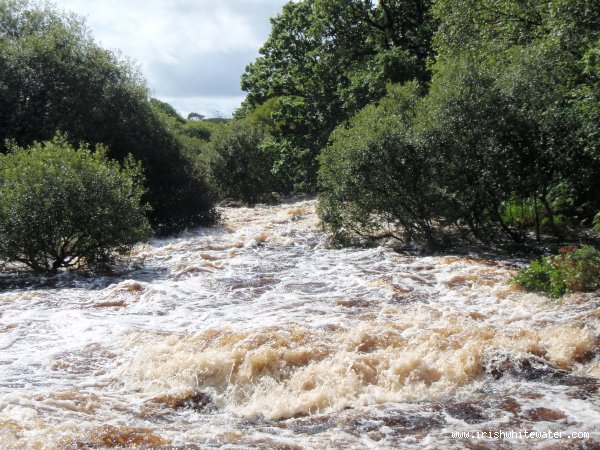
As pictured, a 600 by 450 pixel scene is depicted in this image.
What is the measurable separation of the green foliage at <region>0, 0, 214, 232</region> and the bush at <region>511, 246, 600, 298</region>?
15603 mm

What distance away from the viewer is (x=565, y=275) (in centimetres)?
1001

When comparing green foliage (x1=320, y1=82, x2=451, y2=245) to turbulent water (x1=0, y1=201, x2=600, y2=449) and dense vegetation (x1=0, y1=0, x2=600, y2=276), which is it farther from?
turbulent water (x1=0, y1=201, x2=600, y2=449)

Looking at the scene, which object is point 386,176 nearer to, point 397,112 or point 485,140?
point 397,112

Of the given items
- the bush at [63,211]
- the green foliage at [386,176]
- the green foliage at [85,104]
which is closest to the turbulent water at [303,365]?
the bush at [63,211]

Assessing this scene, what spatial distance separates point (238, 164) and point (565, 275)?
26447mm

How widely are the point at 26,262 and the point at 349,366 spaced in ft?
32.9

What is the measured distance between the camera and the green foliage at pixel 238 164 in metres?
34.9

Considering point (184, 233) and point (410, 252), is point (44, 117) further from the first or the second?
point (410, 252)

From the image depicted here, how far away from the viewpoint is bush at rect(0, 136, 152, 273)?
13781 millimetres

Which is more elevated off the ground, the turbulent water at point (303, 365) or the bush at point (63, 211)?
the bush at point (63, 211)

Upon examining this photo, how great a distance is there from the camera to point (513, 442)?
18.1ft

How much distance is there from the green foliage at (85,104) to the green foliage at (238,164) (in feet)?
30.1

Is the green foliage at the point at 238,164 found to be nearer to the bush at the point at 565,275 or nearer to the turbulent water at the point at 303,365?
the turbulent water at the point at 303,365

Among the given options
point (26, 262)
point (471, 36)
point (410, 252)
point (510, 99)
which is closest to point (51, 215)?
point (26, 262)
